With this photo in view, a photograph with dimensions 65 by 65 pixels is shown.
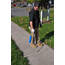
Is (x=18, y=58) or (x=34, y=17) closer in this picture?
(x=18, y=58)

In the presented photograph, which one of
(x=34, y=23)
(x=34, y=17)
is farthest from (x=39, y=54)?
(x=34, y=17)

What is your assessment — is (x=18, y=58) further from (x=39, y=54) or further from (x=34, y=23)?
(x=34, y=23)

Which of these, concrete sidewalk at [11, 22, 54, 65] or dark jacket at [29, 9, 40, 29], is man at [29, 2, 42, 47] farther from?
concrete sidewalk at [11, 22, 54, 65]

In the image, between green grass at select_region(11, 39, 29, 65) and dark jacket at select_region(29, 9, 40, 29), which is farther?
dark jacket at select_region(29, 9, 40, 29)

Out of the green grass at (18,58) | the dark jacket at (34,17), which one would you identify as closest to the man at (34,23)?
the dark jacket at (34,17)

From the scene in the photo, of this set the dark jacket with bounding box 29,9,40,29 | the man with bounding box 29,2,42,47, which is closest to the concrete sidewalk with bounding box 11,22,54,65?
the man with bounding box 29,2,42,47

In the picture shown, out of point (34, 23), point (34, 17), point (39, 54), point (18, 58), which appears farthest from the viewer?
point (34, 23)

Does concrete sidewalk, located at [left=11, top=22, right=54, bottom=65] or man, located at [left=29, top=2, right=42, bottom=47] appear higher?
man, located at [left=29, top=2, right=42, bottom=47]

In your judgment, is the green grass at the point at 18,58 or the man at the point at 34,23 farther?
the man at the point at 34,23

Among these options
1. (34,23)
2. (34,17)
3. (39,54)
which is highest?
(34,17)

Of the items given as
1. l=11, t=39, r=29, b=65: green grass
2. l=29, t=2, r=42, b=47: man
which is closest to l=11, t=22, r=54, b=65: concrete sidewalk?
l=11, t=39, r=29, b=65: green grass

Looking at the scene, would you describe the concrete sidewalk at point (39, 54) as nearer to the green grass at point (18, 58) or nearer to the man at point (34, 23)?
the green grass at point (18, 58)

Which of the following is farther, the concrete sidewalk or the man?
the man

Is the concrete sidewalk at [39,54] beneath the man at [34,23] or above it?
beneath
